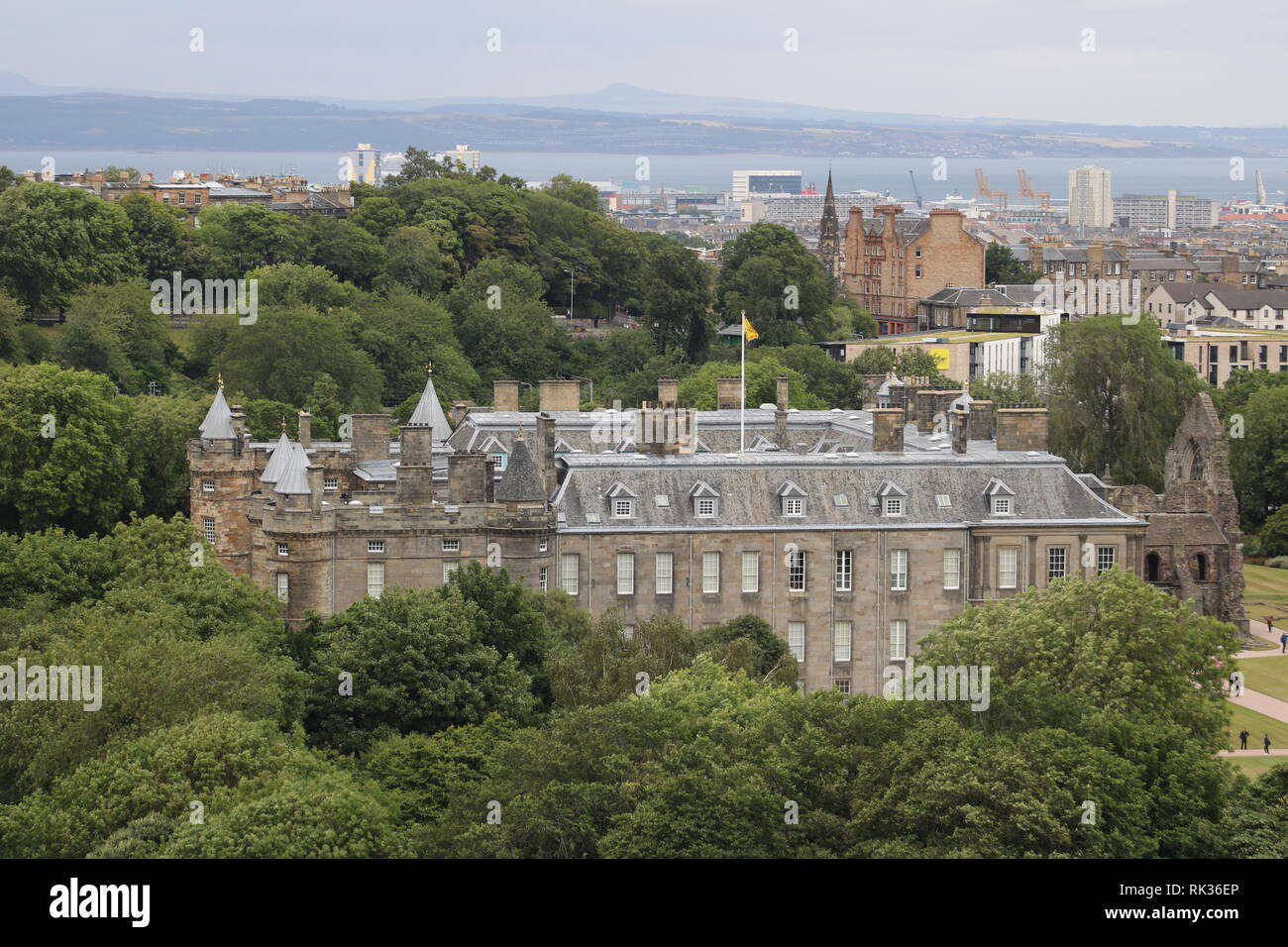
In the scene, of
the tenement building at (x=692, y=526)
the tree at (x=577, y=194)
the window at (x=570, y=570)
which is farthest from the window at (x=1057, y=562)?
the tree at (x=577, y=194)

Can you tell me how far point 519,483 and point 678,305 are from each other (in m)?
64.3

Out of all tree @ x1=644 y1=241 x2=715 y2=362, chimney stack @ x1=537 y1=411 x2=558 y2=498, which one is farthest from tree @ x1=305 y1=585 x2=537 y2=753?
tree @ x1=644 y1=241 x2=715 y2=362

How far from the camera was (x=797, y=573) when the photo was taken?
61.4 meters

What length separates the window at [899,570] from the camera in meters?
61.7

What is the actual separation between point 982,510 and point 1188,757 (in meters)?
22.9

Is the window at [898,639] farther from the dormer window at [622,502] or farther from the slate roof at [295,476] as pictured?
the slate roof at [295,476]

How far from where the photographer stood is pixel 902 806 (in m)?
37.2

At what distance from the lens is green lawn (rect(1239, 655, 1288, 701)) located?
213ft

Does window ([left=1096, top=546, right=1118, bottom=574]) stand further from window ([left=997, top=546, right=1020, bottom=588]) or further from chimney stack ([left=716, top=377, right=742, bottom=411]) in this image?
chimney stack ([left=716, top=377, right=742, bottom=411])

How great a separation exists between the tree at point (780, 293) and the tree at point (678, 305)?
4.02 m

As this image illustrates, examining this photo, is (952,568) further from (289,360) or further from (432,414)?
(289,360)

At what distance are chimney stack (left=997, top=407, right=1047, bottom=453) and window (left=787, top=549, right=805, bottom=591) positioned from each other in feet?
33.7

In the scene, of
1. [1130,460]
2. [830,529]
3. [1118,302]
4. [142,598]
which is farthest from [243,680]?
[1118,302]

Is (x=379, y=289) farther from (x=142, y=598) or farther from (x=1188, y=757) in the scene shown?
(x=1188, y=757)
